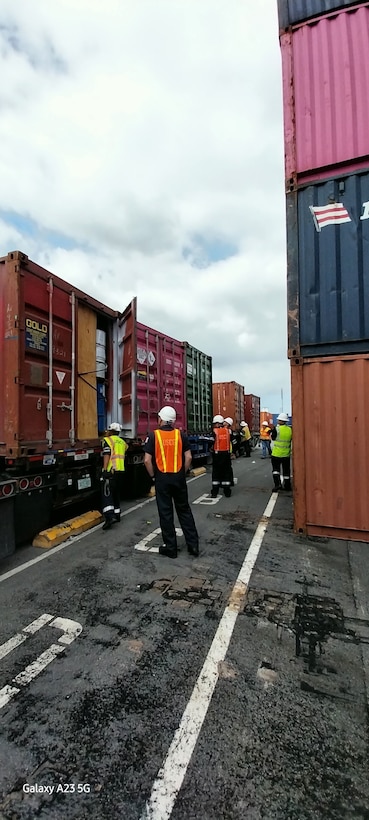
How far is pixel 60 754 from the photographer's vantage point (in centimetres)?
178

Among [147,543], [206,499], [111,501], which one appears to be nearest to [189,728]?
[147,543]

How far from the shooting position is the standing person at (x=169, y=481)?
4309mm

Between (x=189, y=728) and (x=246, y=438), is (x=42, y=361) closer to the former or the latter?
(x=189, y=728)

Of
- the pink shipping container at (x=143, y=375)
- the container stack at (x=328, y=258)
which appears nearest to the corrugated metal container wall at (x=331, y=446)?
the container stack at (x=328, y=258)

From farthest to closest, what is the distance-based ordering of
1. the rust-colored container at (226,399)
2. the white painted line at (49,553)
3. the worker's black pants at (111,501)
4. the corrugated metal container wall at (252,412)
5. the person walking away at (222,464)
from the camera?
1. the corrugated metal container wall at (252,412)
2. the rust-colored container at (226,399)
3. the person walking away at (222,464)
4. the worker's black pants at (111,501)
5. the white painted line at (49,553)

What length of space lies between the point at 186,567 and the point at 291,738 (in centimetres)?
219

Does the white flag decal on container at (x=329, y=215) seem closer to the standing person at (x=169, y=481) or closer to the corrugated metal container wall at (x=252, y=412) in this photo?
the standing person at (x=169, y=481)

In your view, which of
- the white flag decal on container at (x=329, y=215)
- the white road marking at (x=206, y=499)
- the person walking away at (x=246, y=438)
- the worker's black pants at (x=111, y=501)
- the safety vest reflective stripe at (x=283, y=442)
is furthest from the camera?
the person walking away at (x=246, y=438)

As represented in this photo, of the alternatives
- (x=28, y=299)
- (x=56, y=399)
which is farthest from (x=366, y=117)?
(x=56, y=399)

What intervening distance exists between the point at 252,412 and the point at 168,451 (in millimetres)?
19769

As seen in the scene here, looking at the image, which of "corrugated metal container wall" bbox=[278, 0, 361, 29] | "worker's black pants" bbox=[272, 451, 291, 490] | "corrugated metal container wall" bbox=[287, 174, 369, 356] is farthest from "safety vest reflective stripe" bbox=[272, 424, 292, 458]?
"corrugated metal container wall" bbox=[278, 0, 361, 29]

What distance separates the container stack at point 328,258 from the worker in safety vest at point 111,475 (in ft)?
8.34

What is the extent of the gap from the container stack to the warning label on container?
3.27 metres

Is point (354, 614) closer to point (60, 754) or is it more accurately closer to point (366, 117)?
point (60, 754)
